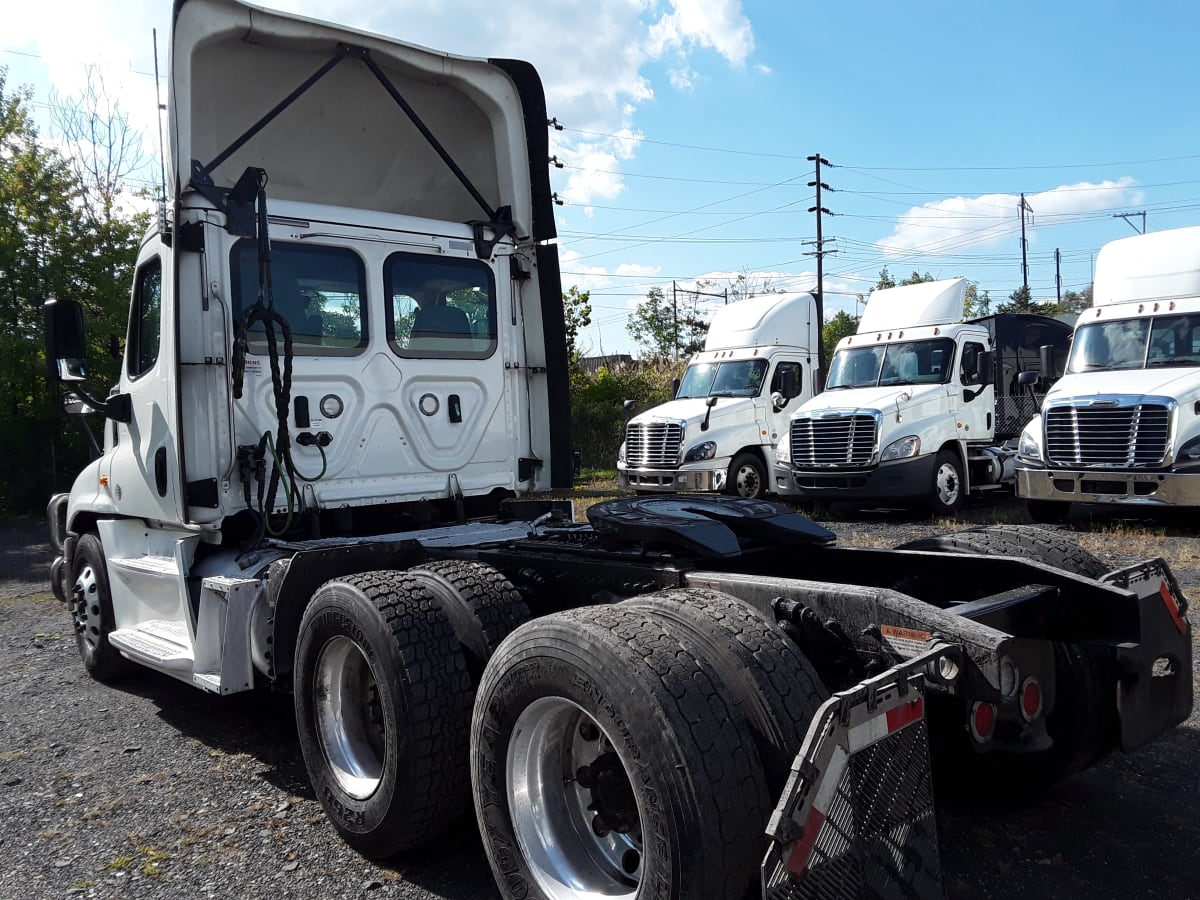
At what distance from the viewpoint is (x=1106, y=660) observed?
11.5 feet

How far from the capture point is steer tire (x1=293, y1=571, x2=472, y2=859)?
3.35m

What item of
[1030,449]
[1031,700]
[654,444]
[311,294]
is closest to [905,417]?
[1030,449]

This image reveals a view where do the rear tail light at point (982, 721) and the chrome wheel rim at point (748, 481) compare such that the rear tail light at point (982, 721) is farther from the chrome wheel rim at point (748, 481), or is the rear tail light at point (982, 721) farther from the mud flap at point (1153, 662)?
the chrome wheel rim at point (748, 481)

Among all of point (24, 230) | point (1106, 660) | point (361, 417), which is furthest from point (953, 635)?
point (24, 230)

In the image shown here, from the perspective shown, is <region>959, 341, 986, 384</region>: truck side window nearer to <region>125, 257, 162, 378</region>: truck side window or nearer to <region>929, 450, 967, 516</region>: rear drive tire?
<region>929, 450, 967, 516</region>: rear drive tire

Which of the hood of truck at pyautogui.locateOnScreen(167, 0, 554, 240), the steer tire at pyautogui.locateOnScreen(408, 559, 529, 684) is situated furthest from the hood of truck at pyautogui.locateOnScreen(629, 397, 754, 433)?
the steer tire at pyautogui.locateOnScreen(408, 559, 529, 684)

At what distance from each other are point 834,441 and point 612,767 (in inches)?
451

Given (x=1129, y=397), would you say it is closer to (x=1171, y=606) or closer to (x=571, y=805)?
(x=1171, y=606)

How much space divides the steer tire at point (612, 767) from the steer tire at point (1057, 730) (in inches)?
44.5

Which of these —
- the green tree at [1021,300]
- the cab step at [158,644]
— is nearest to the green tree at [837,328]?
the green tree at [1021,300]

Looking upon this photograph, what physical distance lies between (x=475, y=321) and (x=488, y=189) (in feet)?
3.15

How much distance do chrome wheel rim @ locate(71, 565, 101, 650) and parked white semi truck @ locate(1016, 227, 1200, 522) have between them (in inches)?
398

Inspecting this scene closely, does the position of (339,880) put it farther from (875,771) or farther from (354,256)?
(354,256)

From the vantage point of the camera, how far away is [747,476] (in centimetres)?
1584
